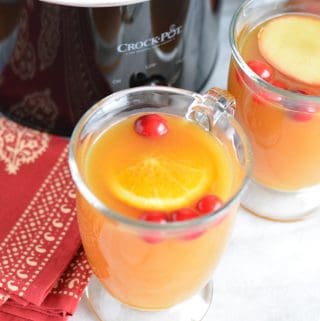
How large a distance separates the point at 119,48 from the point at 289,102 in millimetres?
182

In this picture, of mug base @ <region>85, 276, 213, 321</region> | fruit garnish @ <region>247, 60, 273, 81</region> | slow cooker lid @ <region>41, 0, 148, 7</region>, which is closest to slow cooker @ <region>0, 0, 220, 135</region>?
slow cooker lid @ <region>41, 0, 148, 7</region>

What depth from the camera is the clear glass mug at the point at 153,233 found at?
650mm

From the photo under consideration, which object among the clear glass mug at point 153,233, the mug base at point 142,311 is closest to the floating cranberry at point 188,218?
the clear glass mug at point 153,233

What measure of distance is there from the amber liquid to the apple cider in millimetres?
79

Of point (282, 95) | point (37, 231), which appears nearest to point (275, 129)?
point (282, 95)

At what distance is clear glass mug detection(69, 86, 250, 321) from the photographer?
2.13 feet

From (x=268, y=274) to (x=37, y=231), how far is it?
24cm

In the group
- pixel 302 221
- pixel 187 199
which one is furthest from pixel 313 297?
pixel 187 199

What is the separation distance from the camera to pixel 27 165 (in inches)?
34.5

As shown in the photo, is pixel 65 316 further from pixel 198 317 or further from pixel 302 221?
pixel 302 221

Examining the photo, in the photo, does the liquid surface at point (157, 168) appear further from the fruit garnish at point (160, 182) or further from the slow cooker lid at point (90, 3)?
the slow cooker lid at point (90, 3)

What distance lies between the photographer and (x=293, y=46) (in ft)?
2.68

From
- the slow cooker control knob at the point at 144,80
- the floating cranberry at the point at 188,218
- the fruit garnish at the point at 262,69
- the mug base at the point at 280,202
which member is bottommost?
the mug base at the point at 280,202

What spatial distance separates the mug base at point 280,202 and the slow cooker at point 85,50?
155mm
